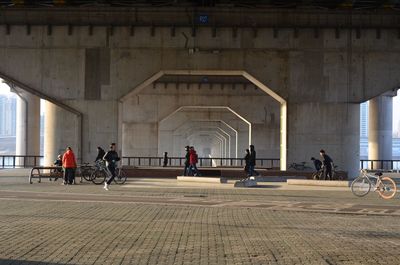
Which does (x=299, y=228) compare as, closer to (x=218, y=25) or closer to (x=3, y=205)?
(x=3, y=205)

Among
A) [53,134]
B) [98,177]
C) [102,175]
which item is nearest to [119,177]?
[102,175]

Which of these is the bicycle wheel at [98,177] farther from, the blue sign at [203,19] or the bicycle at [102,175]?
the blue sign at [203,19]

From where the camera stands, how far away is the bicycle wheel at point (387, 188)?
65.4 ft

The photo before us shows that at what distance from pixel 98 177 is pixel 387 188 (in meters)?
11.6

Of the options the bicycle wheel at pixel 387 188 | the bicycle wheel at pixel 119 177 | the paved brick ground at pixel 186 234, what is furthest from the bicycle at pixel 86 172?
the bicycle wheel at pixel 387 188

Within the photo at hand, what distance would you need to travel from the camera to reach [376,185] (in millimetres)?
20359

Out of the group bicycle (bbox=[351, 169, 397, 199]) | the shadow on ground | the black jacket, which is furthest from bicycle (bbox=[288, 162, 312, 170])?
the shadow on ground

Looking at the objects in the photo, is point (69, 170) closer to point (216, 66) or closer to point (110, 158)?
point (110, 158)

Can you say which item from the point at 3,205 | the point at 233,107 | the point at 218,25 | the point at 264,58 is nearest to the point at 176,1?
the point at 218,25

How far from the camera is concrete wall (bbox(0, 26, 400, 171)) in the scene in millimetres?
31328

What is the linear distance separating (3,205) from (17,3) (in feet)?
56.0

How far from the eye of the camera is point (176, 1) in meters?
30.4

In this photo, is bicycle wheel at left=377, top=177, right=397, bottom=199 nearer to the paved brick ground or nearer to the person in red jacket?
the paved brick ground

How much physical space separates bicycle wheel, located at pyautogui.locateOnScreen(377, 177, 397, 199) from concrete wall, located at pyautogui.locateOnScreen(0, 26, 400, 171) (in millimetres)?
11010
